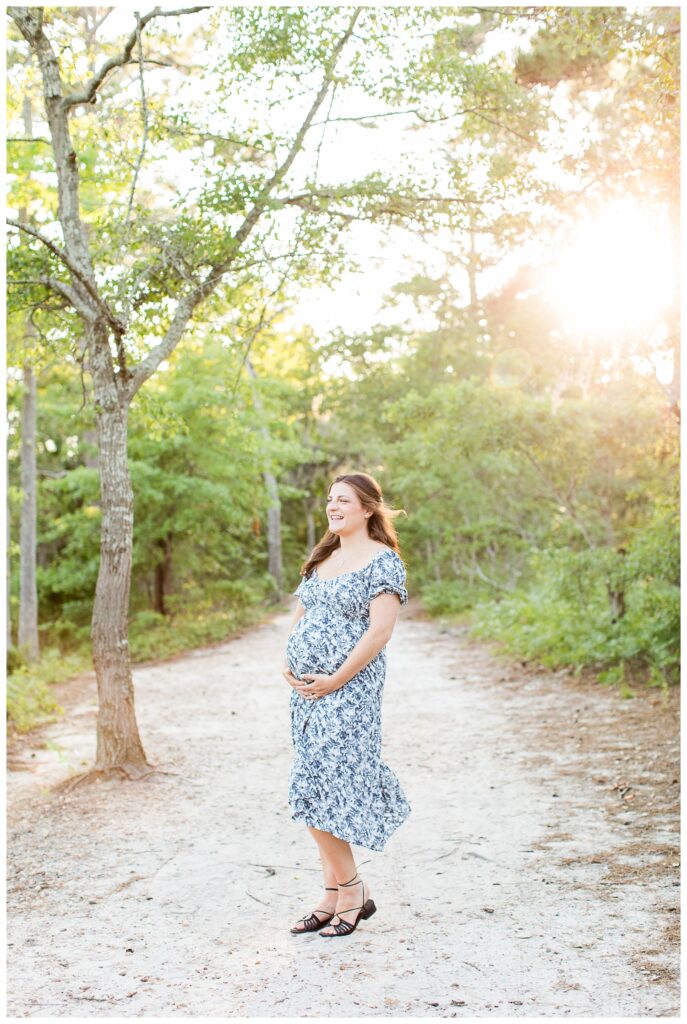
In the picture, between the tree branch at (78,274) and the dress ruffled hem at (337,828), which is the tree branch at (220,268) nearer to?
the tree branch at (78,274)

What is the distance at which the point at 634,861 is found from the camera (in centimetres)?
543

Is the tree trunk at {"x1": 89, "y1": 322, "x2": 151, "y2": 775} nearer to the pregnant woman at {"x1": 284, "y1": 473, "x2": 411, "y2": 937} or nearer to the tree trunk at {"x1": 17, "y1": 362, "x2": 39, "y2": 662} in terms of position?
the pregnant woman at {"x1": 284, "y1": 473, "x2": 411, "y2": 937}

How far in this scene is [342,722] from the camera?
4.52m

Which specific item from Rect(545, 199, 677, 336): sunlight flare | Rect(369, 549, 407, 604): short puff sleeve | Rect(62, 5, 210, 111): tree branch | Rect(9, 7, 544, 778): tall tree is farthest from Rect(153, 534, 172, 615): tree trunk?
Rect(369, 549, 407, 604): short puff sleeve

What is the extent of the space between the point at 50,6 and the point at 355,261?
10.2 ft

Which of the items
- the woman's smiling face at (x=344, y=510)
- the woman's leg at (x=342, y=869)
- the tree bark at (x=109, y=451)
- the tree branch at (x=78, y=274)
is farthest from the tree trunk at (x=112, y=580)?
the woman's leg at (x=342, y=869)

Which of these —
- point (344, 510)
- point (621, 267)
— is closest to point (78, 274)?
point (344, 510)

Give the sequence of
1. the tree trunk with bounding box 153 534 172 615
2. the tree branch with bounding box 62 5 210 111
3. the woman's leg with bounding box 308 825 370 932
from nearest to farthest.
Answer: the woman's leg with bounding box 308 825 370 932, the tree branch with bounding box 62 5 210 111, the tree trunk with bounding box 153 534 172 615

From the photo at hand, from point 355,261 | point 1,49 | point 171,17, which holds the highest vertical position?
point 171,17

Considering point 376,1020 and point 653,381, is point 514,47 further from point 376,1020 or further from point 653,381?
point 376,1020

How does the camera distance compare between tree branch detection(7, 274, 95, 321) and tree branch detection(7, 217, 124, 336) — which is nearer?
tree branch detection(7, 217, 124, 336)

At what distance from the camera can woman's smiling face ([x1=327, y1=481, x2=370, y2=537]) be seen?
4719 millimetres

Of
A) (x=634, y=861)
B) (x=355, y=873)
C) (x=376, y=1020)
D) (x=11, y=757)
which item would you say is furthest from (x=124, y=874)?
(x=11, y=757)

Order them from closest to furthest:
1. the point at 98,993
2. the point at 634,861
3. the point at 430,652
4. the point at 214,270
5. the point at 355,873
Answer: the point at 98,993
the point at 355,873
the point at 634,861
the point at 214,270
the point at 430,652
